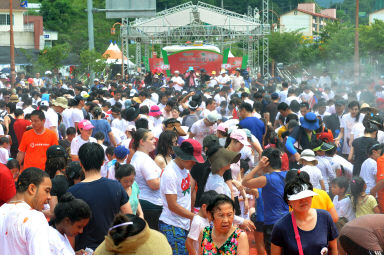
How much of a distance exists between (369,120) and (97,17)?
65286 mm

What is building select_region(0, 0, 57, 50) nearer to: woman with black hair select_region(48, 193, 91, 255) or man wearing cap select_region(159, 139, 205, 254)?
man wearing cap select_region(159, 139, 205, 254)

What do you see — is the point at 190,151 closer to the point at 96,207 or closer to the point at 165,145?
the point at 165,145

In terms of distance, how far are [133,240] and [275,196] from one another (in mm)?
3170

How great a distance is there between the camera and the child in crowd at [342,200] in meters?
7.07

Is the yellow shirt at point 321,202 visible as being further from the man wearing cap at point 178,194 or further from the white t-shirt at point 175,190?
the white t-shirt at point 175,190

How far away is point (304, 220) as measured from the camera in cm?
462

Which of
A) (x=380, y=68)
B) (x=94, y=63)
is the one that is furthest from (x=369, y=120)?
(x=380, y=68)

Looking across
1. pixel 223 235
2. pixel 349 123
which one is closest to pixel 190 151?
pixel 223 235

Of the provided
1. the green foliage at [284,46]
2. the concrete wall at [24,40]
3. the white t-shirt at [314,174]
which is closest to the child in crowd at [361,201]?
the white t-shirt at [314,174]

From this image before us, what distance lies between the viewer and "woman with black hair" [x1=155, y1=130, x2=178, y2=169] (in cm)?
713

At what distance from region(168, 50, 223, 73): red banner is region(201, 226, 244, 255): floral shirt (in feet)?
104

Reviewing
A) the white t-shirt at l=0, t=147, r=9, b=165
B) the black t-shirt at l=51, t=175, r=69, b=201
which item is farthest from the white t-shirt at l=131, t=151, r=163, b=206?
the white t-shirt at l=0, t=147, r=9, b=165

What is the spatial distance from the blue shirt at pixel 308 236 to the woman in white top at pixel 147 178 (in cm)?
228

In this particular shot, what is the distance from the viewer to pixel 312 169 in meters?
7.45
